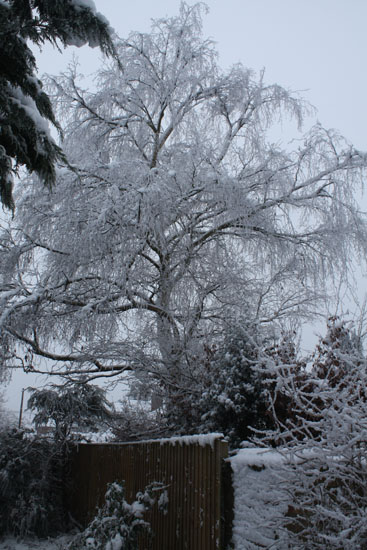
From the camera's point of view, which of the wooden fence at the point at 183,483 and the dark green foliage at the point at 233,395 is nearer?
the wooden fence at the point at 183,483

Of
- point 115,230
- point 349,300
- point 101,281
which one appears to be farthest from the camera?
point 349,300

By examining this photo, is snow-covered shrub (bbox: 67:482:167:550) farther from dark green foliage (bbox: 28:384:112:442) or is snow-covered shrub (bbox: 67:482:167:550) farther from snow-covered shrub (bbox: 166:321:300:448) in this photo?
dark green foliage (bbox: 28:384:112:442)

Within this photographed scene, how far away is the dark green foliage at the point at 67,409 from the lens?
8.51 m

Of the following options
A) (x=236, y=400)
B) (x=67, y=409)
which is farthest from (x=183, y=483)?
(x=67, y=409)

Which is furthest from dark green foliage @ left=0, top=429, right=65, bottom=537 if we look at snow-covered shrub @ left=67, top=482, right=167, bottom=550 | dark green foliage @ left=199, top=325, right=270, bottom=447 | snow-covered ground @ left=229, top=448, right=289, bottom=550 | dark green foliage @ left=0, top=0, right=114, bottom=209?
snow-covered ground @ left=229, top=448, right=289, bottom=550

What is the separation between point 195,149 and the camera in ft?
26.3

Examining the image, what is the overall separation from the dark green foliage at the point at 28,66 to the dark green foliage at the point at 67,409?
167 inches

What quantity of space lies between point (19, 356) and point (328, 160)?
6.22 m

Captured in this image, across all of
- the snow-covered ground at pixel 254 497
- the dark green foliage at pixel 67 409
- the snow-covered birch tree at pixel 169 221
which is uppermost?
the snow-covered birch tree at pixel 169 221

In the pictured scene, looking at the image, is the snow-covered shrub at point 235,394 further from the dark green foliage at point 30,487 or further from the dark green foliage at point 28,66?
the dark green foliage at point 30,487

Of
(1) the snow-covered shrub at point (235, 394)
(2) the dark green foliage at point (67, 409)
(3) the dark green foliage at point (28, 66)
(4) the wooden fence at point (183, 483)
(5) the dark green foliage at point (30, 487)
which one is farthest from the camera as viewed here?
(2) the dark green foliage at point (67, 409)

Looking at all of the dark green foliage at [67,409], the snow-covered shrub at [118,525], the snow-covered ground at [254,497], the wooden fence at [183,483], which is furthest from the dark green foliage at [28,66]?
the dark green foliage at [67,409]

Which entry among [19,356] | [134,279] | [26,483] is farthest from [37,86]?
[26,483]

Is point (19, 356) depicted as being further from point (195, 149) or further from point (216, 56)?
point (216, 56)
